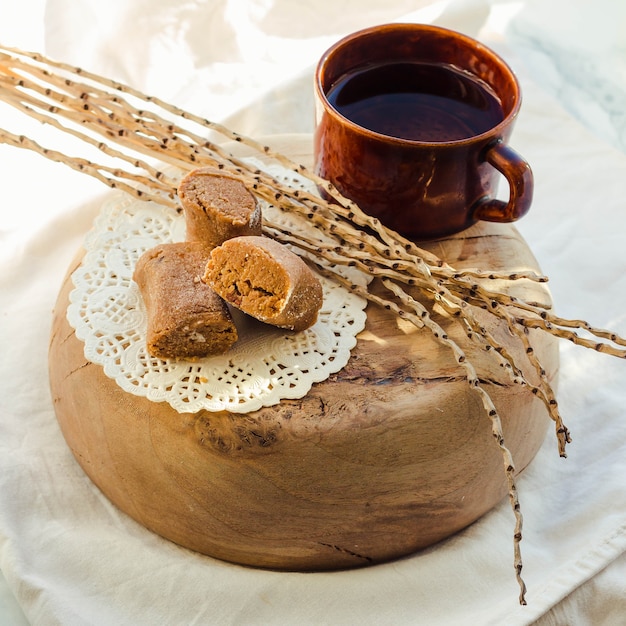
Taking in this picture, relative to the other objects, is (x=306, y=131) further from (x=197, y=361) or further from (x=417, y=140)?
(x=197, y=361)

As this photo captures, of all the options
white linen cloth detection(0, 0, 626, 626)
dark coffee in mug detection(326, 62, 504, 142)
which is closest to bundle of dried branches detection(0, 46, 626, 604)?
dark coffee in mug detection(326, 62, 504, 142)

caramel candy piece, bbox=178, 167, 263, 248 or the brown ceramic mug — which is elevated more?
the brown ceramic mug

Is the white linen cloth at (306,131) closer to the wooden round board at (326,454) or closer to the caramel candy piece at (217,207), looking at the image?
the wooden round board at (326,454)

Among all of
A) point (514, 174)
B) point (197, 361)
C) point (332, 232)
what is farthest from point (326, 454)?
point (514, 174)

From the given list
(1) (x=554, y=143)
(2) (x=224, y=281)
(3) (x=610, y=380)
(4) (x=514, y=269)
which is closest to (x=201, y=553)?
(2) (x=224, y=281)

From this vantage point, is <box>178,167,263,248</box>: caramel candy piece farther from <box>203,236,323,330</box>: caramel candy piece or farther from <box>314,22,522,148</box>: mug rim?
<box>314,22,522,148</box>: mug rim

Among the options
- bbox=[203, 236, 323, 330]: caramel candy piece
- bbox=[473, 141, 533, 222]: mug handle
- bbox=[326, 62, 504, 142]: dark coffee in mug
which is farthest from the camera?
bbox=[326, 62, 504, 142]: dark coffee in mug

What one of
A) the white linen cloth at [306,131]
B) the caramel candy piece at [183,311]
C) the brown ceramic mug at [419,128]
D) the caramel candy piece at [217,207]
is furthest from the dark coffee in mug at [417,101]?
the white linen cloth at [306,131]
